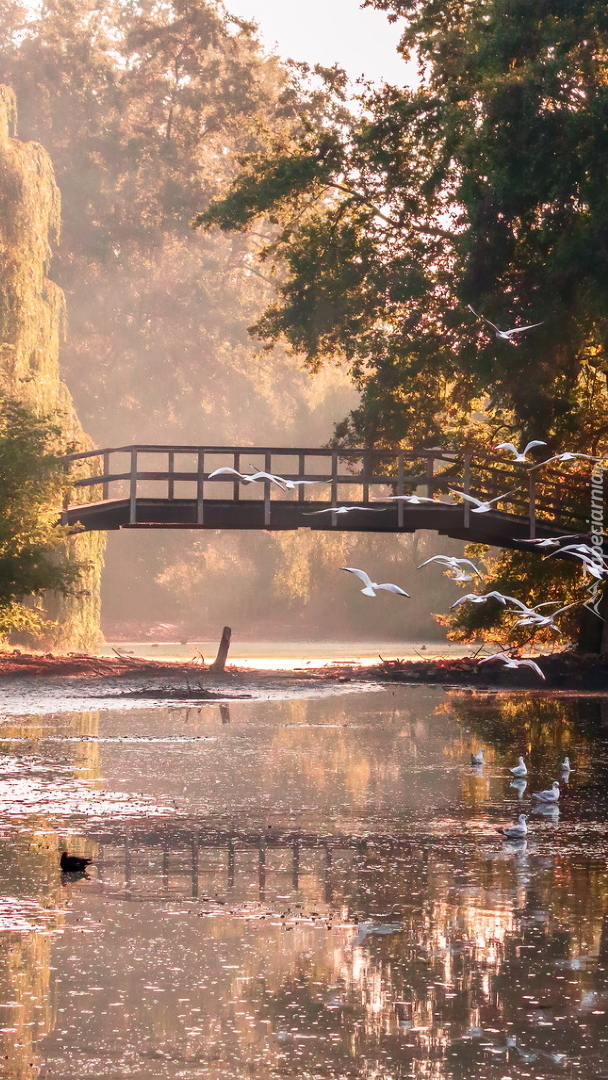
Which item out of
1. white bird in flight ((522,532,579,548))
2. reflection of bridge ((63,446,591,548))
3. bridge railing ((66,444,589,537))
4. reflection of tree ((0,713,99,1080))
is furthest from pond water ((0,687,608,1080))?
reflection of bridge ((63,446,591,548))

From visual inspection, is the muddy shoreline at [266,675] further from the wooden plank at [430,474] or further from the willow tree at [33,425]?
the wooden plank at [430,474]

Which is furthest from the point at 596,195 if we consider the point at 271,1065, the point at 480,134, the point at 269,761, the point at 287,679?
the point at 271,1065

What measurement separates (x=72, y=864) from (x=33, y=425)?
20.9 metres

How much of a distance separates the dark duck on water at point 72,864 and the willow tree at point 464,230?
20141 millimetres

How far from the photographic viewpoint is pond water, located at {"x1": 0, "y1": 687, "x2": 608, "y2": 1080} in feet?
22.9

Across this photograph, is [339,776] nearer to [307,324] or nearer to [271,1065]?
[271,1065]

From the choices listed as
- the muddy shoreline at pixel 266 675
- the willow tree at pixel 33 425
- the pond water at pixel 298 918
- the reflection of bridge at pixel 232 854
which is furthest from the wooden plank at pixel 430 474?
the reflection of bridge at pixel 232 854

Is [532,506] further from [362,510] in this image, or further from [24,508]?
[24,508]

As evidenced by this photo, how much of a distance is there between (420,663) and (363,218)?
10420 millimetres

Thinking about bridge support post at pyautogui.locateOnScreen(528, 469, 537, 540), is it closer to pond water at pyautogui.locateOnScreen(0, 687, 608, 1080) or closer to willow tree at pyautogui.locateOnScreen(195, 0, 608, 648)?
willow tree at pyautogui.locateOnScreen(195, 0, 608, 648)

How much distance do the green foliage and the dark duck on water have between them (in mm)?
19638

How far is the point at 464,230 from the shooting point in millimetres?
32781

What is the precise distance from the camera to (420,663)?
1458 inches

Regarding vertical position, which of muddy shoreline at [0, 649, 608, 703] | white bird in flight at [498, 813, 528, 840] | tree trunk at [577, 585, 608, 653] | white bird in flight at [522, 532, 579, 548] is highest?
white bird in flight at [522, 532, 579, 548]
